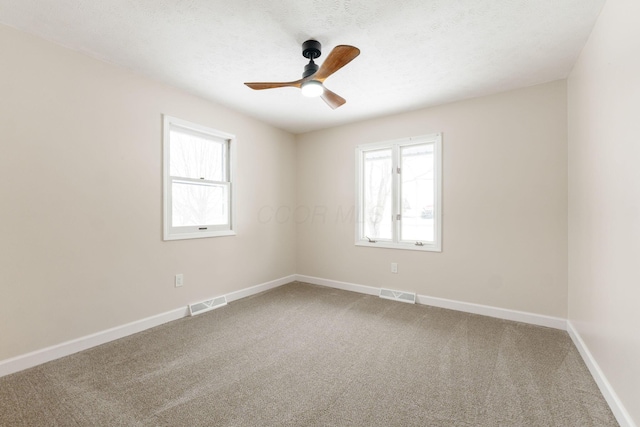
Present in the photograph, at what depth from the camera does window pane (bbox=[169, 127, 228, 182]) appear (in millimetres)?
3141

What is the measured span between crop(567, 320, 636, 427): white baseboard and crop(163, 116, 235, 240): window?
3.65 meters

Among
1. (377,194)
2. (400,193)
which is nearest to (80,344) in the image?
(377,194)

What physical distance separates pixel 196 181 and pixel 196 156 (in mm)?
319

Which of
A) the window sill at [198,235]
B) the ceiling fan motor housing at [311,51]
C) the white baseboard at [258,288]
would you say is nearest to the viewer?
the ceiling fan motor housing at [311,51]

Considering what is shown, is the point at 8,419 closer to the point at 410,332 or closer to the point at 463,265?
the point at 410,332

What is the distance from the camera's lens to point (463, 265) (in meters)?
3.30

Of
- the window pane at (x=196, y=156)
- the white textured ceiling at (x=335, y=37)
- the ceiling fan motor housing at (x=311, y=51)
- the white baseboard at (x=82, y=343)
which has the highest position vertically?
the white textured ceiling at (x=335, y=37)

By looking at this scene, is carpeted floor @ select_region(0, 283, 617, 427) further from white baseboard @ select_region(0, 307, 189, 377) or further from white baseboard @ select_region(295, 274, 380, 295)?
white baseboard @ select_region(295, 274, 380, 295)

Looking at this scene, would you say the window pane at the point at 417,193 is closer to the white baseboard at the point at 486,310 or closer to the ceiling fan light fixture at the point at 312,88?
the white baseboard at the point at 486,310

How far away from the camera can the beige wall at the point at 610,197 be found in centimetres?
146

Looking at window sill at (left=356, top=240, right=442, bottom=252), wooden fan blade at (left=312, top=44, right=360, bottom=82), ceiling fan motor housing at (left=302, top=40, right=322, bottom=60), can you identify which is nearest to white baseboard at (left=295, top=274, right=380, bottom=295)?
window sill at (left=356, top=240, right=442, bottom=252)

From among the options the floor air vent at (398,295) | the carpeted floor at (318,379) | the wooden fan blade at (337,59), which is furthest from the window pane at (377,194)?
the wooden fan blade at (337,59)

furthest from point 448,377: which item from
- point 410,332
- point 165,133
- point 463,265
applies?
point 165,133

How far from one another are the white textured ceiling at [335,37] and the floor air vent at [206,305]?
245cm
